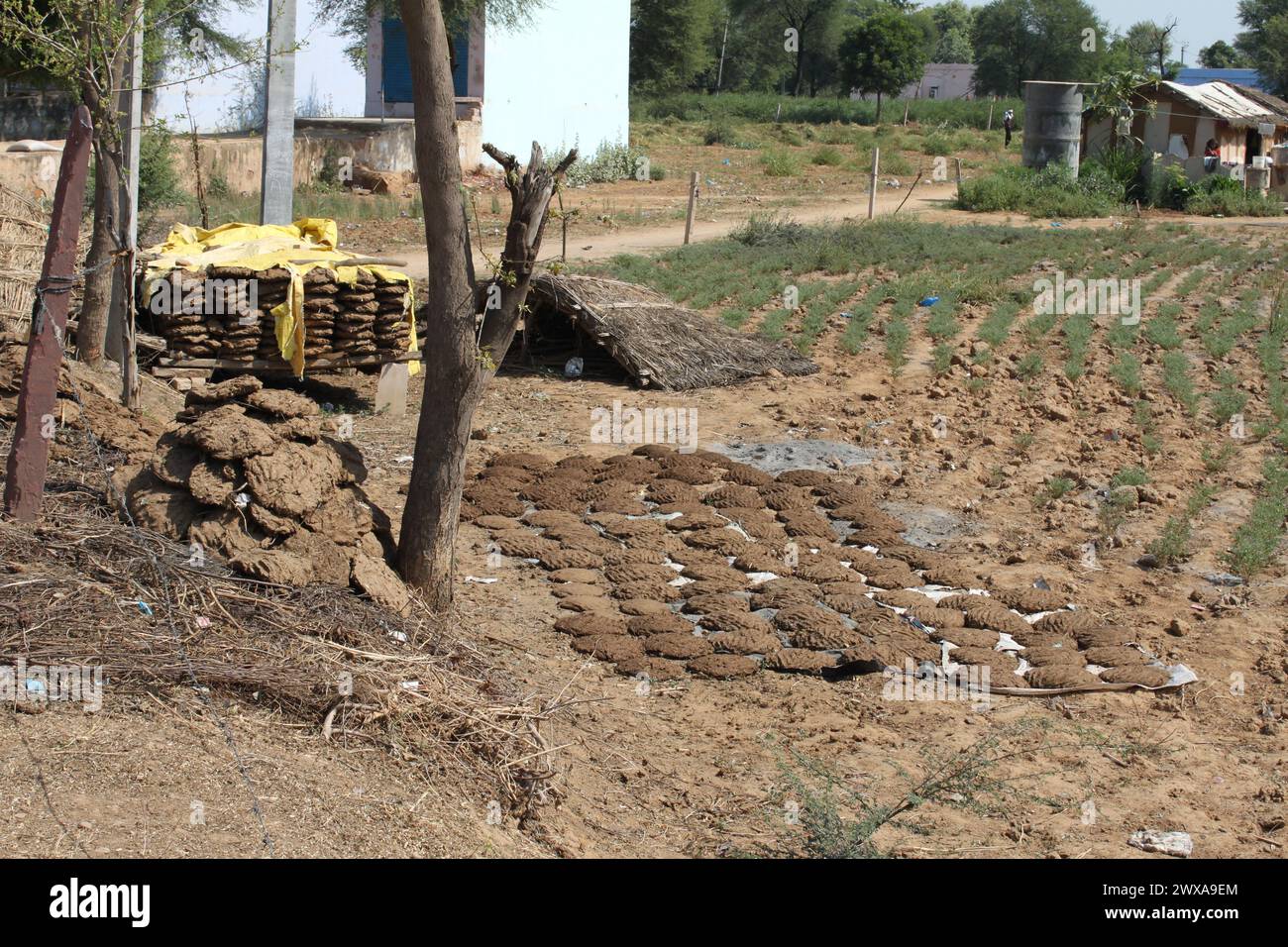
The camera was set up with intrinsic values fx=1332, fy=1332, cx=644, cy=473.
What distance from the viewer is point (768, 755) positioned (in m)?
5.87

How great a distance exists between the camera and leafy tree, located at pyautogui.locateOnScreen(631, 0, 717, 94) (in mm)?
45406

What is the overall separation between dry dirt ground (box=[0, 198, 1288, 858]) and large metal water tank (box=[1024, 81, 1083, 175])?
17.5 metres

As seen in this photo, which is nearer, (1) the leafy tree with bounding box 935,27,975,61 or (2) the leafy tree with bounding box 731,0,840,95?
(2) the leafy tree with bounding box 731,0,840,95

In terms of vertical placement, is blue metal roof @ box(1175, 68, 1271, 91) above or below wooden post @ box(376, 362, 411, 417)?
above

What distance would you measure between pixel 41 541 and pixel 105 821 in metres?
2.06

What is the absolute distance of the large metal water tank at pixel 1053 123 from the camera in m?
25.1

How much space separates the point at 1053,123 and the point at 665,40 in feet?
75.9

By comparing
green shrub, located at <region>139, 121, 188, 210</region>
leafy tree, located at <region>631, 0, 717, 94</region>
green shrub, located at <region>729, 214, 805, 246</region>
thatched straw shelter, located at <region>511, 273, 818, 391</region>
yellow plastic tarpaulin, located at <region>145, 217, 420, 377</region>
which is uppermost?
leafy tree, located at <region>631, 0, 717, 94</region>

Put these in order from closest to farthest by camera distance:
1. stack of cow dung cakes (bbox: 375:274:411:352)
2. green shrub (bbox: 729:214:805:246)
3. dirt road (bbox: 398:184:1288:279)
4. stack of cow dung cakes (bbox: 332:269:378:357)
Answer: stack of cow dung cakes (bbox: 332:269:378:357) < stack of cow dung cakes (bbox: 375:274:411:352) < dirt road (bbox: 398:184:1288:279) < green shrub (bbox: 729:214:805:246)

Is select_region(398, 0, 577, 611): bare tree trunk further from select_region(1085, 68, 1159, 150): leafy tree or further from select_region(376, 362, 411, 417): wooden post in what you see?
select_region(1085, 68, 1159, 150): leafy tree

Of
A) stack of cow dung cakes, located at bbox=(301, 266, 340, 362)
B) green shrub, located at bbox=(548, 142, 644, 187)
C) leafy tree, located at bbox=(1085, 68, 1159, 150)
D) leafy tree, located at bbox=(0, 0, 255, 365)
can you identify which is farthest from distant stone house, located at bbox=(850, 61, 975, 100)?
leafy tree, located at bbox=(0, 0, 255, 365)

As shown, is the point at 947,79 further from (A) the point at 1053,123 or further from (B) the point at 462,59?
(B) the point at 462,59

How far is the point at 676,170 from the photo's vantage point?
30453 millimetres

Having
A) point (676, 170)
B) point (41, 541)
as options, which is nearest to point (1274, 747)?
point (41, 541)
